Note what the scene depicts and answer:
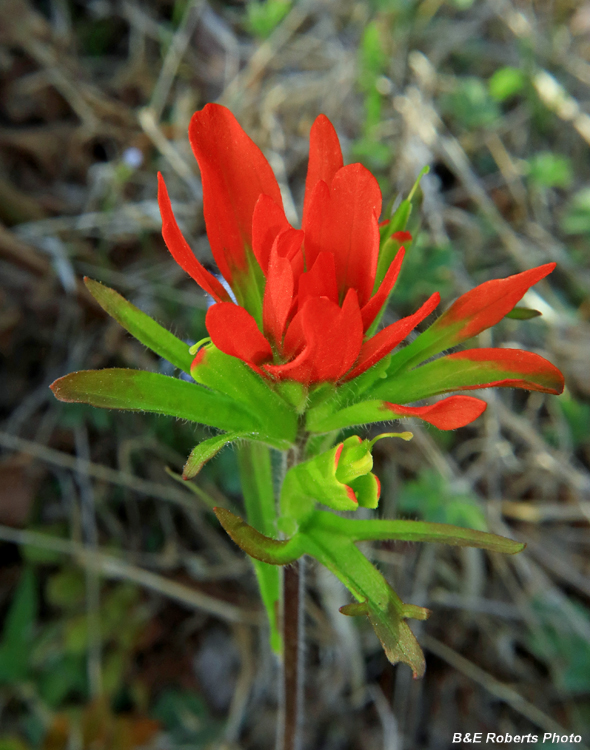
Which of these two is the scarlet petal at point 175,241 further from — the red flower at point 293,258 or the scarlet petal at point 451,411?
the scarlet petal at point 451,411

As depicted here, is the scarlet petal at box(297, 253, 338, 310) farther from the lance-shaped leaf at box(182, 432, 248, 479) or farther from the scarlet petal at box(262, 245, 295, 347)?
the lance-shaped leaf at box(182, 432, 248, 479)

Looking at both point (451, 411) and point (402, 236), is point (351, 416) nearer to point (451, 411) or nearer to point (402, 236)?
point (451, 411)

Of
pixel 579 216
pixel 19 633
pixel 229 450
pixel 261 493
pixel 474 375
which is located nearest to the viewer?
pixel 474 375

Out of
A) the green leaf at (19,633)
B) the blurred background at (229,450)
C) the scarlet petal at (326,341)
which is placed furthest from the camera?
the blurred background at (229,450)

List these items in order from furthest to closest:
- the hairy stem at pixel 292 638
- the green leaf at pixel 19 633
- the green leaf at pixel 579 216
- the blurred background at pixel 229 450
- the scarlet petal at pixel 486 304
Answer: the green leaf at pixel 579 216 → the blurred background at pixel 229 450 → the green leaf at pixel 19 633 → the hairy stem at pixel 292 638 → the scarlet petal at pixel 486 304

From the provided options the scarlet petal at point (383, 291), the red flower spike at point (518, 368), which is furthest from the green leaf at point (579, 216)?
the scarlet petal at point (383, 291)

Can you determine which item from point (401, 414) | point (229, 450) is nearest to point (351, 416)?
point (401, 414)
